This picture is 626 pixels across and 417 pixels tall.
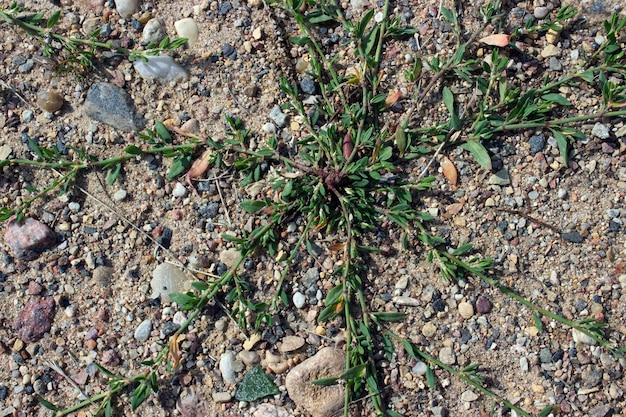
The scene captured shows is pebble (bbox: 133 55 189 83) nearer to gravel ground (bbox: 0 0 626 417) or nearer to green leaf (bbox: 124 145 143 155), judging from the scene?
gravel ground (bbox: 0 0 626 417)

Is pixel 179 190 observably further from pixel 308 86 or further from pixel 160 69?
pixel 308 86

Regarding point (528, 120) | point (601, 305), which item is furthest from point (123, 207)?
point (601, 305)

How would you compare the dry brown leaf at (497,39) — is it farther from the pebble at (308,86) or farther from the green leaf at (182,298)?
the green leaf at (182,298)

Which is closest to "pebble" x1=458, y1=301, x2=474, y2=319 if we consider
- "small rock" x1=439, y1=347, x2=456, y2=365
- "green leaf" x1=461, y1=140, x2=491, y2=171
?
"small rock" x1=439, y1=347, x2=456, y2=365

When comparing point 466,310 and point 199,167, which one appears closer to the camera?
point 466,310

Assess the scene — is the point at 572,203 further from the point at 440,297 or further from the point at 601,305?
the point at 440,297

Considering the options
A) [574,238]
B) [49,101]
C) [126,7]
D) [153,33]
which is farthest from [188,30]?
[574,238]

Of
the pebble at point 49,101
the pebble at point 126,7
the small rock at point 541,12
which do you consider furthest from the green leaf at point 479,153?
the pebble at point 49,101
